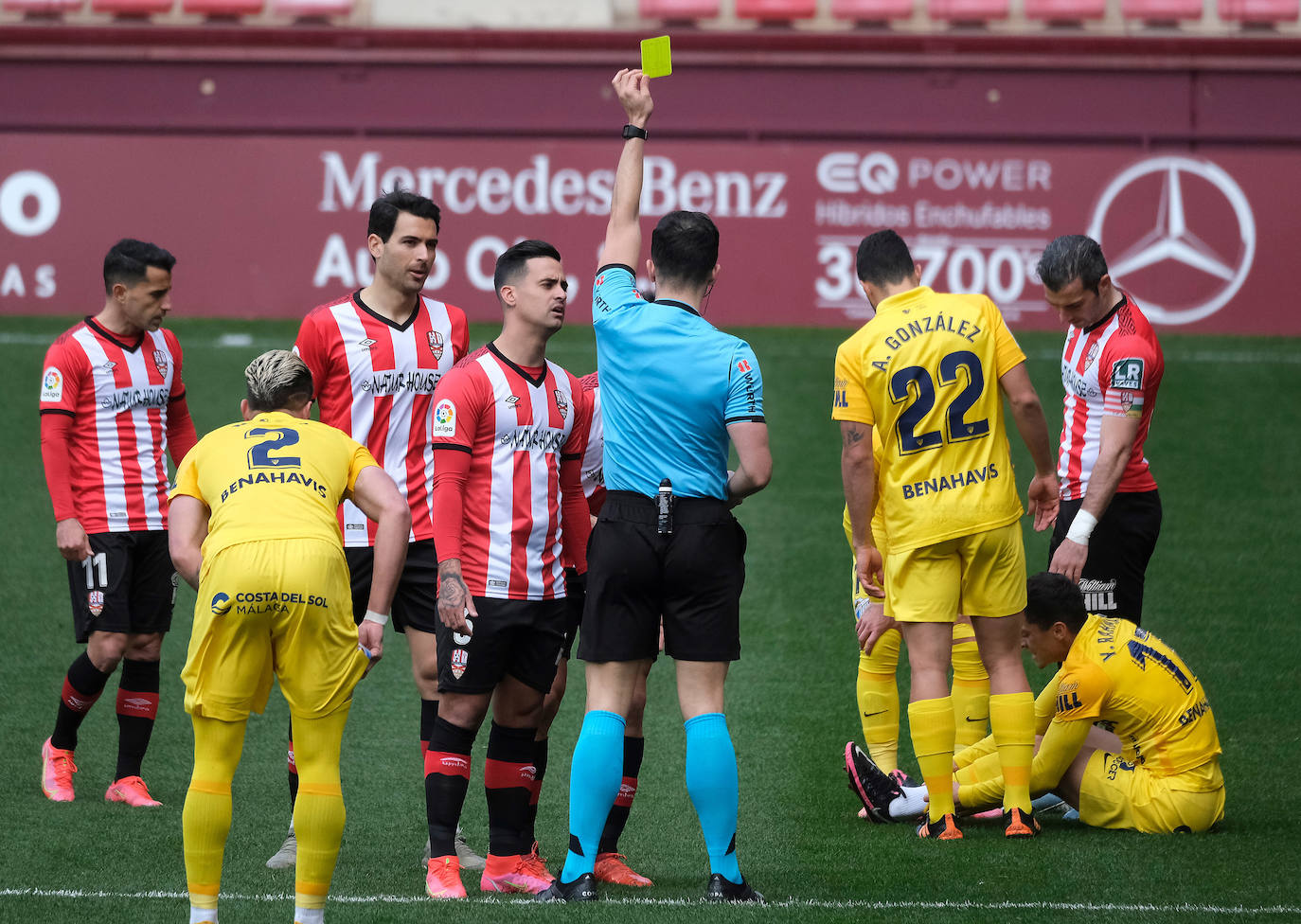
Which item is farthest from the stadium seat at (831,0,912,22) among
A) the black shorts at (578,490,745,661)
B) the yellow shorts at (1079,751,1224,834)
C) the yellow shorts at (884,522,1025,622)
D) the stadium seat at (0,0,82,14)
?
the black shorts at (578,490,745,661)

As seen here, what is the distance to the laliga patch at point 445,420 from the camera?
500cm

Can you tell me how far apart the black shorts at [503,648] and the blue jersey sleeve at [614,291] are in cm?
100

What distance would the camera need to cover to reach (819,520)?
38.5 feet

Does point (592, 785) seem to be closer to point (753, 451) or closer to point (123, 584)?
point (753, 451)

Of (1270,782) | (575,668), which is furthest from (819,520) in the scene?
(1270,782)

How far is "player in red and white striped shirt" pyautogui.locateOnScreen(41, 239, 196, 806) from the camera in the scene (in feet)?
21.3

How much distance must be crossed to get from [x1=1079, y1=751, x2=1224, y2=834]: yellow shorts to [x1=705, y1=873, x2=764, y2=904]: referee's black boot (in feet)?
5.56

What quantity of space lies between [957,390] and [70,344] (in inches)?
147

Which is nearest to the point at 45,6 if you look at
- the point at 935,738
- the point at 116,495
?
the point at 116,495

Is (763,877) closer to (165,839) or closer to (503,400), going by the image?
(503,400)

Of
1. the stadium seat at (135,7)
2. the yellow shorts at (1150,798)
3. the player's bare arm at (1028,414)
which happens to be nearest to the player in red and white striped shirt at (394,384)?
the player's bare arm at (1028,414)

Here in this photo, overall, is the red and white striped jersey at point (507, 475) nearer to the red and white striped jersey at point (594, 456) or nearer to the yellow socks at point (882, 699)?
the red and white striped jersey at point (594, 456)

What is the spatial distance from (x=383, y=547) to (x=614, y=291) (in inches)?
44.3

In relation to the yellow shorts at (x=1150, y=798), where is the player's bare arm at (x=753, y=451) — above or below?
above
